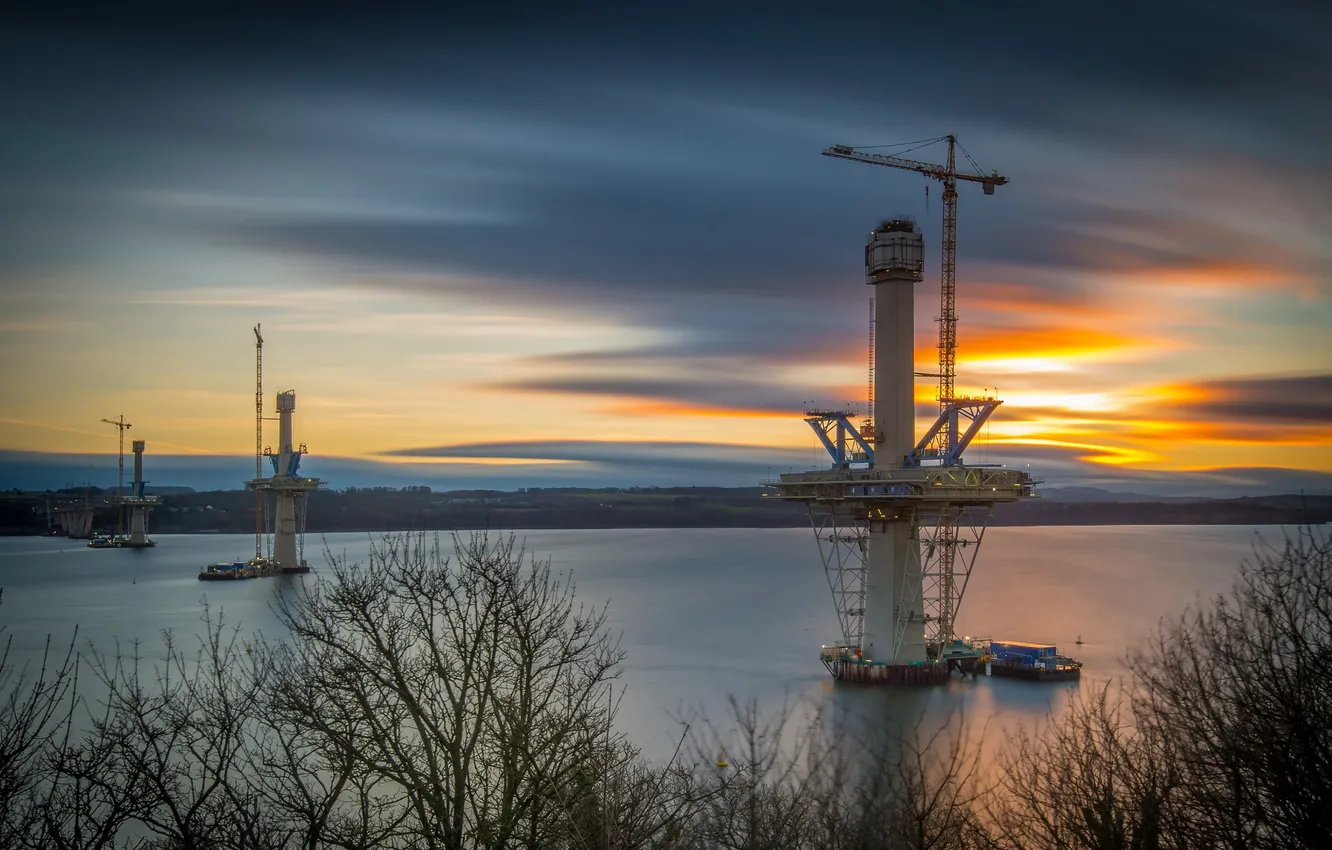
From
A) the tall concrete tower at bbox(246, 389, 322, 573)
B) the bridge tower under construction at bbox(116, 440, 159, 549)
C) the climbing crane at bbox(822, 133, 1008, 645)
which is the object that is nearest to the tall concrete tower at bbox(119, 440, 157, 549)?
the bridge tower under construction at bbox(116, 440, 159, 549)

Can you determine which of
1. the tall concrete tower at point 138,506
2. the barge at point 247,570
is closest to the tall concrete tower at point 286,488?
the barge at point 247,570

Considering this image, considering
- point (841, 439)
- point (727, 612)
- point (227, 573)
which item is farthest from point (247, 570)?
point (841, 439)

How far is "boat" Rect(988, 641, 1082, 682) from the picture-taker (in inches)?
1802

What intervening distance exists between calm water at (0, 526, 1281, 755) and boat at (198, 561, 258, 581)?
1.50 meters

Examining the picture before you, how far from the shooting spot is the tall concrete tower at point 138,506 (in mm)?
161750

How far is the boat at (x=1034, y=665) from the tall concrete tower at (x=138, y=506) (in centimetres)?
14693

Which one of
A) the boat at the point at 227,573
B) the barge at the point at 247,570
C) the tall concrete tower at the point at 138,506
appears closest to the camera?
the boat at the point at 227,573

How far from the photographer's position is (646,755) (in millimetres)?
30703

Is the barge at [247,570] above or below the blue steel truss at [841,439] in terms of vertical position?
below

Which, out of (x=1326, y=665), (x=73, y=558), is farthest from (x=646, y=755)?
(x=73, y=558)

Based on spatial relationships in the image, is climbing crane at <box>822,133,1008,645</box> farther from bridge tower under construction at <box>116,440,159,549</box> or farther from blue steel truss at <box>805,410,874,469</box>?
bridge tower under construction at <box>116,440,159,549</box>

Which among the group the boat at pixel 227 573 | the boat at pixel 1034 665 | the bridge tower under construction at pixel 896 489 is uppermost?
the bridge tower under construction at pixel 896 489

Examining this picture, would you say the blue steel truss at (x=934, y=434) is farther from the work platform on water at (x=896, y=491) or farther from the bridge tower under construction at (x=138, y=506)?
the bridge tower under construction at (x=138, y=506)

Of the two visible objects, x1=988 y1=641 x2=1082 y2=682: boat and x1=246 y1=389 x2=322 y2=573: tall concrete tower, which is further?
x1=246 y1=389 x2=322 y2=573: tall concrete tower
